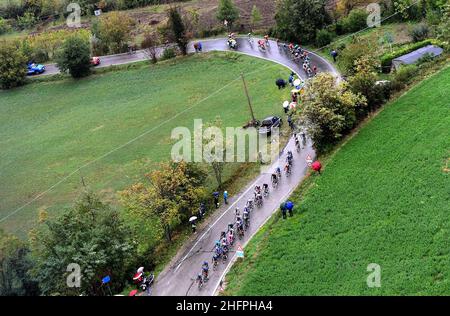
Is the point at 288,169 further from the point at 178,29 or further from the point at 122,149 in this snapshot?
the point at 178,29

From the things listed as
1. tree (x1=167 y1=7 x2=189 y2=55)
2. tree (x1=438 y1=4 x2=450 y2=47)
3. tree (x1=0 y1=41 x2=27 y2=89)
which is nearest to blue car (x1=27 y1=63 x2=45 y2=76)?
tree (x1=0 y1=41 x2=27 y2=89)

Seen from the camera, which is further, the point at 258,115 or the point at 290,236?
the point at 258,115

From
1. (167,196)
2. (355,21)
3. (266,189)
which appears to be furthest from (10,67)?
(266,189)

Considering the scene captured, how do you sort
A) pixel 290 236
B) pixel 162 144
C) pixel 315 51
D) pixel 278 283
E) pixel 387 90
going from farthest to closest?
pixel 315 51
pixel 162 144
pixel 387 90
pixel 290 236
pixel 278 283

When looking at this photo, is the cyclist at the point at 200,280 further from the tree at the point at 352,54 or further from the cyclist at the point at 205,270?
the tree at the point at 352,54

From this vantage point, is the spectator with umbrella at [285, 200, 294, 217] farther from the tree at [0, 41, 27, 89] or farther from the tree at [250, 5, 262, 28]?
the tree at [0, 41, 27, 89]
